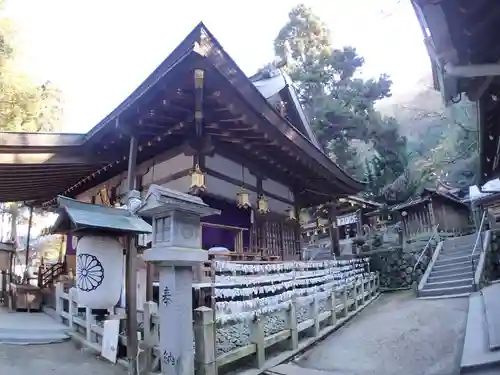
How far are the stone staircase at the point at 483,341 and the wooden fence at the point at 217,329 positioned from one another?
2443 millimetres

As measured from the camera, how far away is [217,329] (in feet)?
14.5

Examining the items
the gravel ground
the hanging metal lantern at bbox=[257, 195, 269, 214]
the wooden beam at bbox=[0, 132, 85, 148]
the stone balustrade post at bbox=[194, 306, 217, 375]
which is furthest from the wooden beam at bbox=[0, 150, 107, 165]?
the stone balustrade post at bbox=[194, 306, 217, 375]

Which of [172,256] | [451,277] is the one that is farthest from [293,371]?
[451,277]

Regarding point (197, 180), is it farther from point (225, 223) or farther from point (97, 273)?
point (97, 273)

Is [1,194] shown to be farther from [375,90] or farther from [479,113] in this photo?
[375,90]

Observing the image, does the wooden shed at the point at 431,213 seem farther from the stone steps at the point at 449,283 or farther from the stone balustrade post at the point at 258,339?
the stone balustrade post at the point at 258,339

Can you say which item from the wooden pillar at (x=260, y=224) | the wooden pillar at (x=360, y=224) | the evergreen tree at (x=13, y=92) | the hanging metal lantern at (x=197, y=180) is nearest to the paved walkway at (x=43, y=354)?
the hanging metal lantern at (x=197, y=180)

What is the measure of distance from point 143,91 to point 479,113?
17.7 feet

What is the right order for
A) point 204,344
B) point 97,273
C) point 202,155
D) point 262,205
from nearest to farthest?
point 204,344 < point 97,273 < point 202,155 < point 262,205

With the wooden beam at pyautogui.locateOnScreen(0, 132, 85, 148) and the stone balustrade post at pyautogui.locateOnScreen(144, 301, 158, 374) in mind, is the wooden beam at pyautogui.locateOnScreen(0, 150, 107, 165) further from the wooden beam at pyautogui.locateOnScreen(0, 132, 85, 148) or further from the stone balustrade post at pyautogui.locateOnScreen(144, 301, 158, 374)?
the stone balustrade post at pyautogui.locateOnScreen(144, 301, 158, 374)

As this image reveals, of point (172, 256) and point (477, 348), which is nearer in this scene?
point (172, 256)

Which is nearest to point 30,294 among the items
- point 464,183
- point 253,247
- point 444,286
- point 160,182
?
point 160,182

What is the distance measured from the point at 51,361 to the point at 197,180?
411cm

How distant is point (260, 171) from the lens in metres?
10.8
